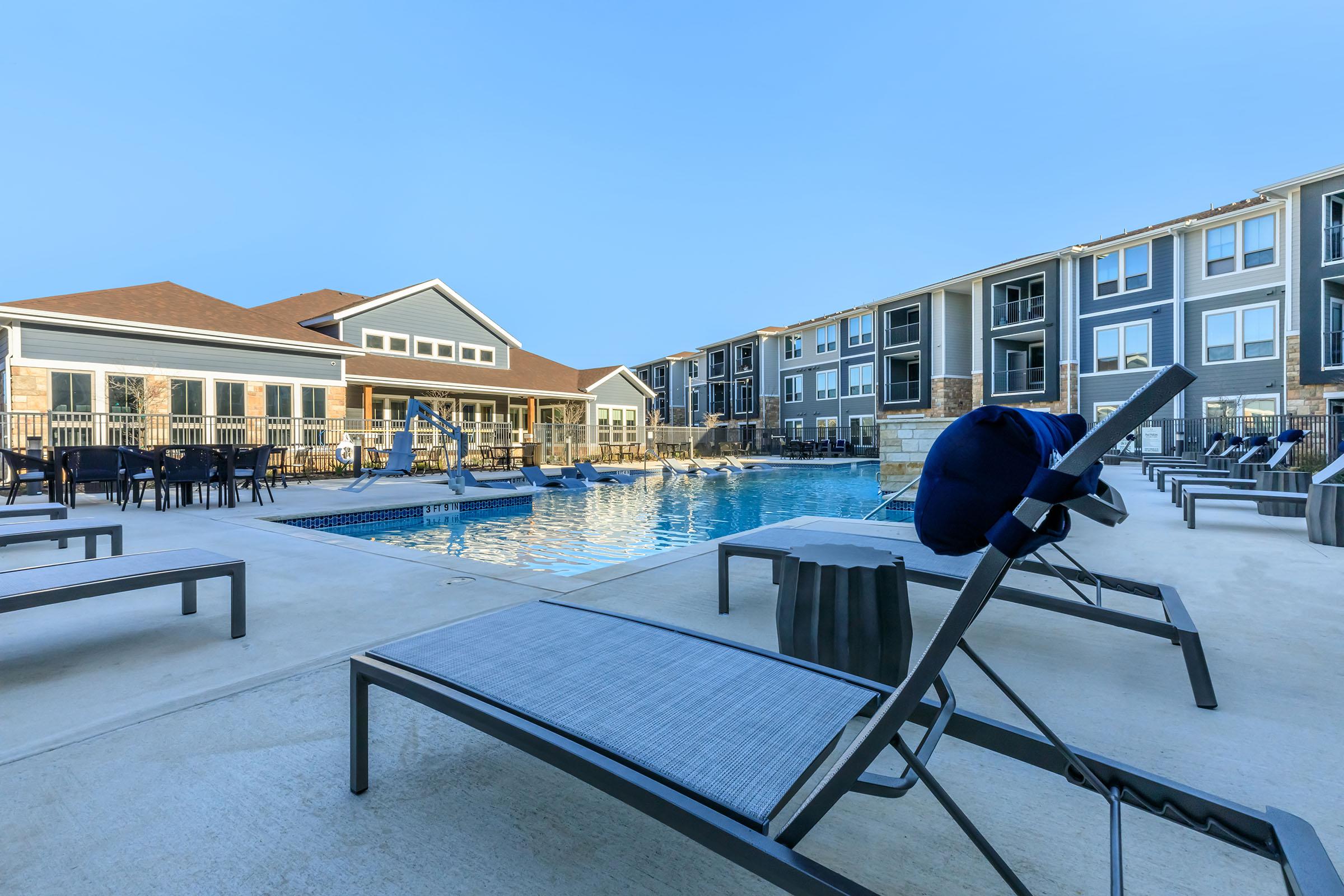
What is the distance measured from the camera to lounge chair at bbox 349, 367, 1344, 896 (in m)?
1.13

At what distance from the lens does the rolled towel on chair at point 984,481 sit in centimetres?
121

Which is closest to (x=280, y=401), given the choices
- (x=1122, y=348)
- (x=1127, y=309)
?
(x=1122, y=348)

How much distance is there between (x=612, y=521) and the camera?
9391 mm

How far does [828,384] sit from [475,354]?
20227 mm

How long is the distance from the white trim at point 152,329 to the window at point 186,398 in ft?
4.03

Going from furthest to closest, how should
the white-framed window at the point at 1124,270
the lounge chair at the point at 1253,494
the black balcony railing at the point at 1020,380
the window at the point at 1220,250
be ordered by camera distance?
the black balcony railing at the point at 1020,380 → the white-framed window at the point at 1124,270 → the window at the point at 1220,250 → the lounge chair at the point at 1253,494

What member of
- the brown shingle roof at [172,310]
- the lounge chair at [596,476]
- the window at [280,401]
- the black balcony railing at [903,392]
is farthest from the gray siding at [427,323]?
the black balcony railing at [903,392]

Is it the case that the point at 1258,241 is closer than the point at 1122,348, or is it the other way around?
the point at 1258,241

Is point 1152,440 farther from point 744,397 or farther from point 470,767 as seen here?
point 470,767

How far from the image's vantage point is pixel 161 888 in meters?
1.52

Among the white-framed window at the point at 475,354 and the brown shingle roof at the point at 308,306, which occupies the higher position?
the brown shingle roof at the point at 308,306

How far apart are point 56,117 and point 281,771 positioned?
49149mm

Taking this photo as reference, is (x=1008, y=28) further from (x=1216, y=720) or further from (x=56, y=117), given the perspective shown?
(x=56, y=117)

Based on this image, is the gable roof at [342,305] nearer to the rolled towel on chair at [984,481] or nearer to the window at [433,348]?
the window at [433,348]
